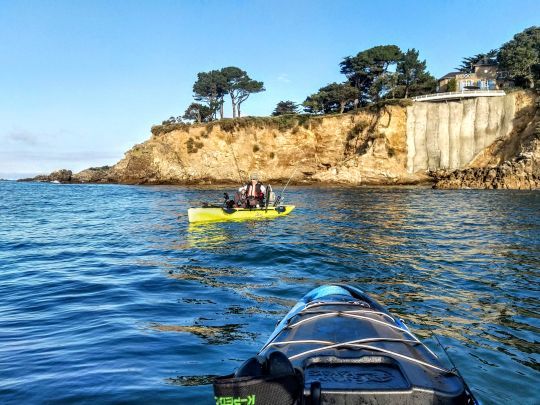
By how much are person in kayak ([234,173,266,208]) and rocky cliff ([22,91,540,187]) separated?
96.4ft

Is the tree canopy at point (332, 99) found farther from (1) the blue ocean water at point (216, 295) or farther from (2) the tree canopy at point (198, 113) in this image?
Answer: (1) the blue ocean water at point (216, 295)

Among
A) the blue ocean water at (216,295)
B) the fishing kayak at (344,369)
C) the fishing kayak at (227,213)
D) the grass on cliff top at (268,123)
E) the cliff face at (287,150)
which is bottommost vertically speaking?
the blue ocean water at (216,295)

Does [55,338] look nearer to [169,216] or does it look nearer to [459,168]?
[169,216]

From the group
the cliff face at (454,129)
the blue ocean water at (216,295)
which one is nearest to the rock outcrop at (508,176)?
the cliff face at (454,129)

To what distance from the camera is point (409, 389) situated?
2594mm

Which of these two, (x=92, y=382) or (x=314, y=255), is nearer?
(x=92, y=382)

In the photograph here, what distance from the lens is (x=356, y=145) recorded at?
50.8 m

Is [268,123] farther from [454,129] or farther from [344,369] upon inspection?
[344,369]

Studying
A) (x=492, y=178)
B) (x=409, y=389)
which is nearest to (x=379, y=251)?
(x=409, y=389)

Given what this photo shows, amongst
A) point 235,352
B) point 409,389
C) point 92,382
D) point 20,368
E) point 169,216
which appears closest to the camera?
point 409,389

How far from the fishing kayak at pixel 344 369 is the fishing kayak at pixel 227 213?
13.3 meters

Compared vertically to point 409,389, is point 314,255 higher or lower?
lower

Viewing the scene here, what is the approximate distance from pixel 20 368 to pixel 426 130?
1930 inches

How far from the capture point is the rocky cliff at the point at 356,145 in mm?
45969
